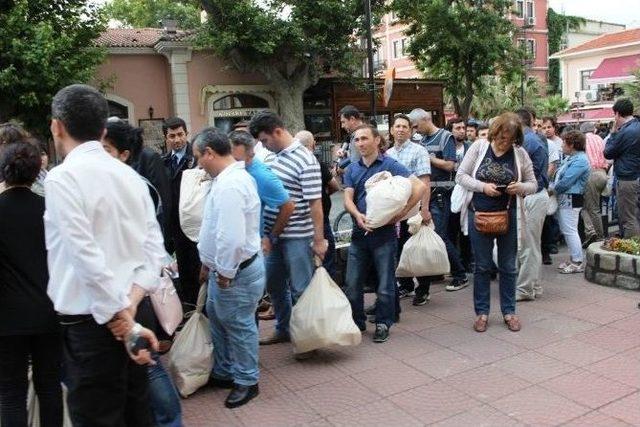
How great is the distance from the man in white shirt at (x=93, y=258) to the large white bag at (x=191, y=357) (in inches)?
53.1

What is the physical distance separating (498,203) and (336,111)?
57.1 feet

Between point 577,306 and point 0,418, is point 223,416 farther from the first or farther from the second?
point 577,306

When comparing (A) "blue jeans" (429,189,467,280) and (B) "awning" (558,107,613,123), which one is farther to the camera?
(B) "awning" (558,107,613,123)

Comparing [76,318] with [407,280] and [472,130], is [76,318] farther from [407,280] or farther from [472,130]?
[472,130]

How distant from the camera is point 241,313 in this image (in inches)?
144

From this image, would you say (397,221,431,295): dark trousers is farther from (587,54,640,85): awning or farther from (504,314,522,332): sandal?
(587,54,640,85): awning

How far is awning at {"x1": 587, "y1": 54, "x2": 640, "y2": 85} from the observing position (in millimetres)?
34778

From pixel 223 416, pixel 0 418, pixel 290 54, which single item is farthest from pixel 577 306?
pixel 290 54

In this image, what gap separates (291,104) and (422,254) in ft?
50.7

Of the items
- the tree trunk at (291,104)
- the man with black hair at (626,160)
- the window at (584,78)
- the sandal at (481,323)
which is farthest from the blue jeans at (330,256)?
the window at (584,78)

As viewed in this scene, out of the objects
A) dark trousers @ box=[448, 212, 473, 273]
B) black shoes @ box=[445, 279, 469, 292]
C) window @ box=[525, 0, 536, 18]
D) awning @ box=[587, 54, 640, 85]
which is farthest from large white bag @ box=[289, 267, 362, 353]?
window @ box=[525, 0, 536, 18]

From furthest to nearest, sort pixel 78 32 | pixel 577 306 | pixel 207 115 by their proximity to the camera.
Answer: pixel 207 115
pixel 78 32
pixel 577 306

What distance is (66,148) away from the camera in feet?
7.61

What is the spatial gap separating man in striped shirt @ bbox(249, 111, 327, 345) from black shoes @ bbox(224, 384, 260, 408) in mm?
907
